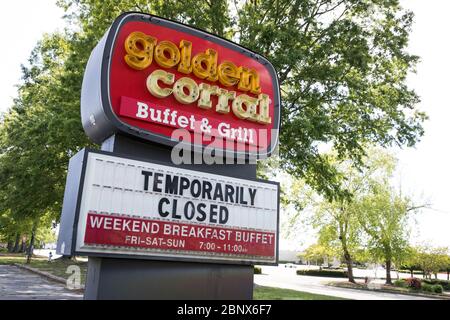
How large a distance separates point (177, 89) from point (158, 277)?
3084mm

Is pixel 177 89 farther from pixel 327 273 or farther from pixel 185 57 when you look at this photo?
pixel 327 273

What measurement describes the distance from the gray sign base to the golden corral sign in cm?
31

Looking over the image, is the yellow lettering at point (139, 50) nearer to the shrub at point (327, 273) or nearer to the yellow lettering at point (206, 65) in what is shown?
the yellow lettering at point (206, 65)

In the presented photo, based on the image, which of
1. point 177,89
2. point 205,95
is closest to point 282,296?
point 205,95

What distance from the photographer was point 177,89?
6754 mm

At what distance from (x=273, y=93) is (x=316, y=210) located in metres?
31.7

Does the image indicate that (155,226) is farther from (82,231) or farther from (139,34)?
(139,34)

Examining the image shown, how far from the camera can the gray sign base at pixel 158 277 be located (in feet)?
18.9

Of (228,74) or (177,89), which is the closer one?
(177,89)

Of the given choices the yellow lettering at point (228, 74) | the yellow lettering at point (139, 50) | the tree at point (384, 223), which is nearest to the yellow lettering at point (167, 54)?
the yellow lettering at point (139, 50)

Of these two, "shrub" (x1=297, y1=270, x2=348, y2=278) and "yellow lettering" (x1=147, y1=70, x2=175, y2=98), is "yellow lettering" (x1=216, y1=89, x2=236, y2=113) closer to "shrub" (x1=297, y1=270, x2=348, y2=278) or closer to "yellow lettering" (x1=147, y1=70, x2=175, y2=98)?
"yellow lettering" (x1=147, y1=70, x2=175, y2=98)

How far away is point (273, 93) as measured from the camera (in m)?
7.98

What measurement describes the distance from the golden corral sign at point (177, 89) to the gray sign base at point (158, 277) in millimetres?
313

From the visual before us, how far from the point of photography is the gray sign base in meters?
5.77
